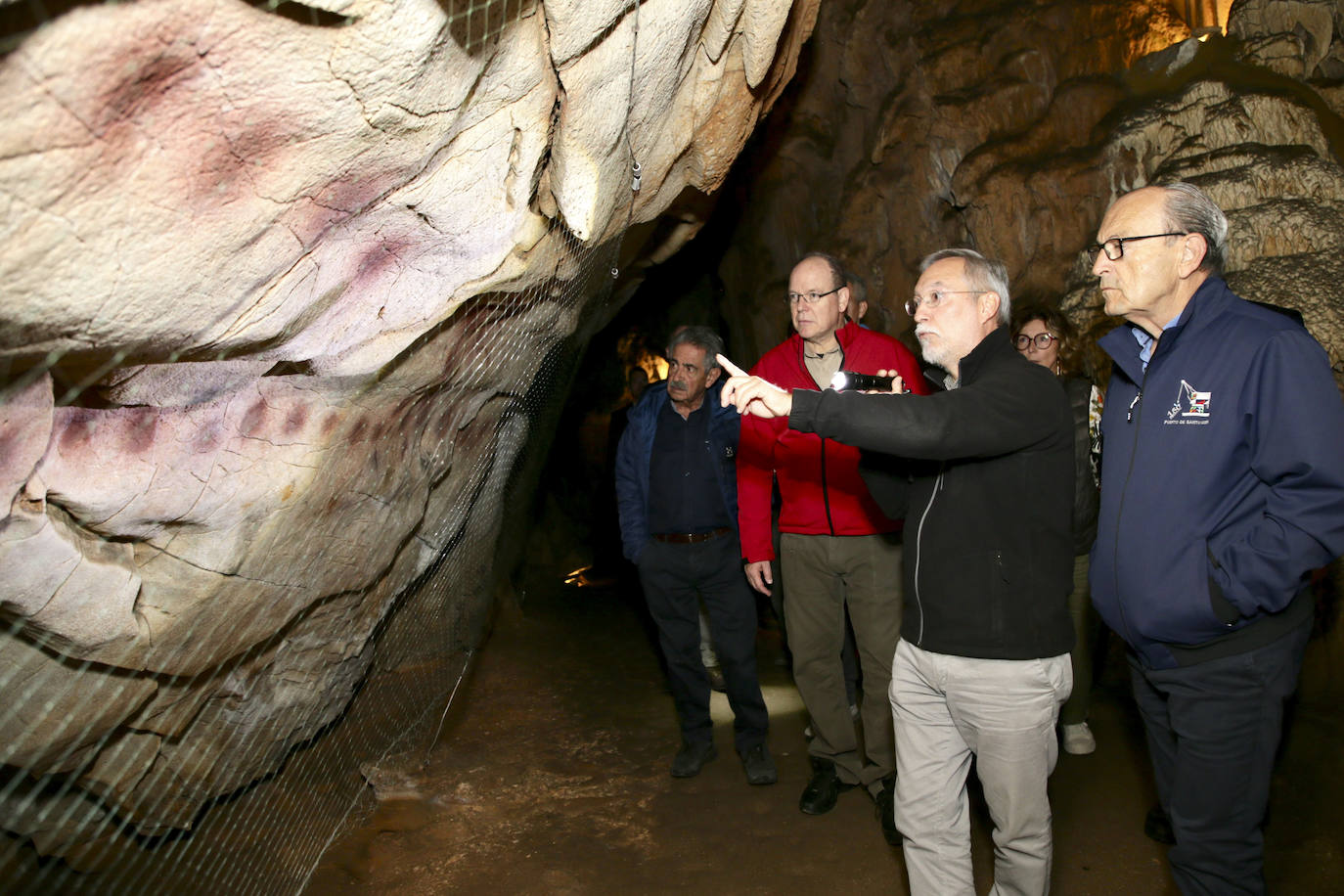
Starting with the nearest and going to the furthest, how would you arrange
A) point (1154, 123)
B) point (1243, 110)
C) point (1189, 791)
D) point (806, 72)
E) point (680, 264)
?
point (1189, 791) < point (1243, 110) < point (1154, 123) < point (806, 72) < point (680, 264)

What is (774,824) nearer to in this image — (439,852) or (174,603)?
(439,852)

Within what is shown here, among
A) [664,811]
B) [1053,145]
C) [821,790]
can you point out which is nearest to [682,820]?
[664,811]

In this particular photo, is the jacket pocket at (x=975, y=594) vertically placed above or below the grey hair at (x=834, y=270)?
below

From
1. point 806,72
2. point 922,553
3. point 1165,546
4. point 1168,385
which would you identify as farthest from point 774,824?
point 806,72

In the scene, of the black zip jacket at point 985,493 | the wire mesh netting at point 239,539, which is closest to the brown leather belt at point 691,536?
the wire mesh netting at point 239,539

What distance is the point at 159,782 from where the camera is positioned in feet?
11.4

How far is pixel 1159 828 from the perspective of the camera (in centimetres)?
333

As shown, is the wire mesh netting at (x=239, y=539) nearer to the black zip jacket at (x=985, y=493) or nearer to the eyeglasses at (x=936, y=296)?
the eyeglasses at (x=936, y=296)

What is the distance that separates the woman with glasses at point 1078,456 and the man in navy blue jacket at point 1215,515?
3.97 ft

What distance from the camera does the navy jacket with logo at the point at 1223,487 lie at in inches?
76.3

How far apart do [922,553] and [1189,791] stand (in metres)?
0.83

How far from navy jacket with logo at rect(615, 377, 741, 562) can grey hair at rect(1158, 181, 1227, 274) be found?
220 centimetres

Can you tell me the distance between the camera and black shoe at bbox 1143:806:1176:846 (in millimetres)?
3299

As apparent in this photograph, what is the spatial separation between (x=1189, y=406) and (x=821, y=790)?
92.7 inches
